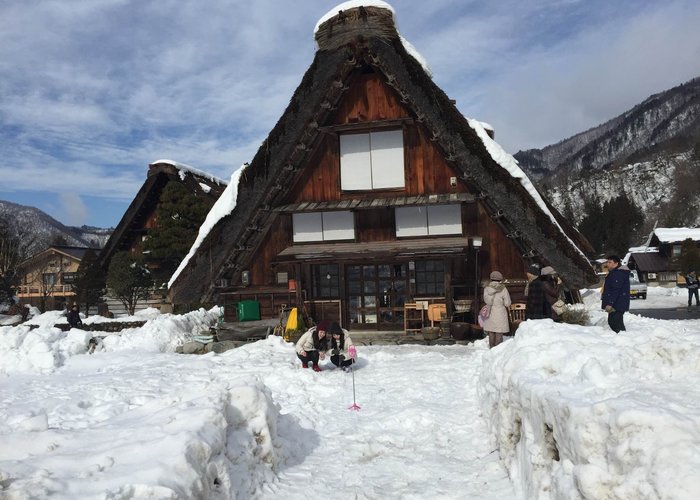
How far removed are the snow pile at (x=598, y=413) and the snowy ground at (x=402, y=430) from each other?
0.03 ft

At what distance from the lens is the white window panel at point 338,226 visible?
1314 cm

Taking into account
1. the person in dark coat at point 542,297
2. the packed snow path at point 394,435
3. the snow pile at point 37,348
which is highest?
the person in dark coat at point 542,297

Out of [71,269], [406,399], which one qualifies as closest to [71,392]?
[406,399]

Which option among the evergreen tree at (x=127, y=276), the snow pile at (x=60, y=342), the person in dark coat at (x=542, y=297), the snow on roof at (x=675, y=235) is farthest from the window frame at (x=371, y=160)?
the snow on roof at (x=675, y=235)

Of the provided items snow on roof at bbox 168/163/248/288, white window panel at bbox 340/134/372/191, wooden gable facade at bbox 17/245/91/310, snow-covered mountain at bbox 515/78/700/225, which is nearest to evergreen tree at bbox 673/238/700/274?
snow-covered mountain at bbox 515/78/700/225

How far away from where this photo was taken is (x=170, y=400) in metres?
5.25

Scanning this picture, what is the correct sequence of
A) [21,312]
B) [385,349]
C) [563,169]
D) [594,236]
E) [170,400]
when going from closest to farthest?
[170,400] < [385,349] < [21,312] < [594,236] < [563,169]

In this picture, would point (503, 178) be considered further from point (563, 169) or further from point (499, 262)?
point (563, 169)

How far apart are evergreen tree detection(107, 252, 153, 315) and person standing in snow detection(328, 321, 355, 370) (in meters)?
16.8

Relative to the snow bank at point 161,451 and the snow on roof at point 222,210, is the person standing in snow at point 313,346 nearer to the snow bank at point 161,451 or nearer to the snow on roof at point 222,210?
the snow bank at point 161,451

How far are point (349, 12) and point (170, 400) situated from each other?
35.0 ft

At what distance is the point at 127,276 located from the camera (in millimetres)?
23141

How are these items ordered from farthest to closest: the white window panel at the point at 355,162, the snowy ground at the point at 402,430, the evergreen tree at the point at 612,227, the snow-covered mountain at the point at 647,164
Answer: the snow-covered mountain at the point at 647,164
the evergreen tree at the point at 612,227
the white window panel at the point at 355,162
the snowy ground at the point at 402,430

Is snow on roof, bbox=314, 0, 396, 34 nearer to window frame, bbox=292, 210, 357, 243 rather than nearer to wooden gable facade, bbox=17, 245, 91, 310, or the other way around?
window frame, bbox=292, 210, 357, 243
